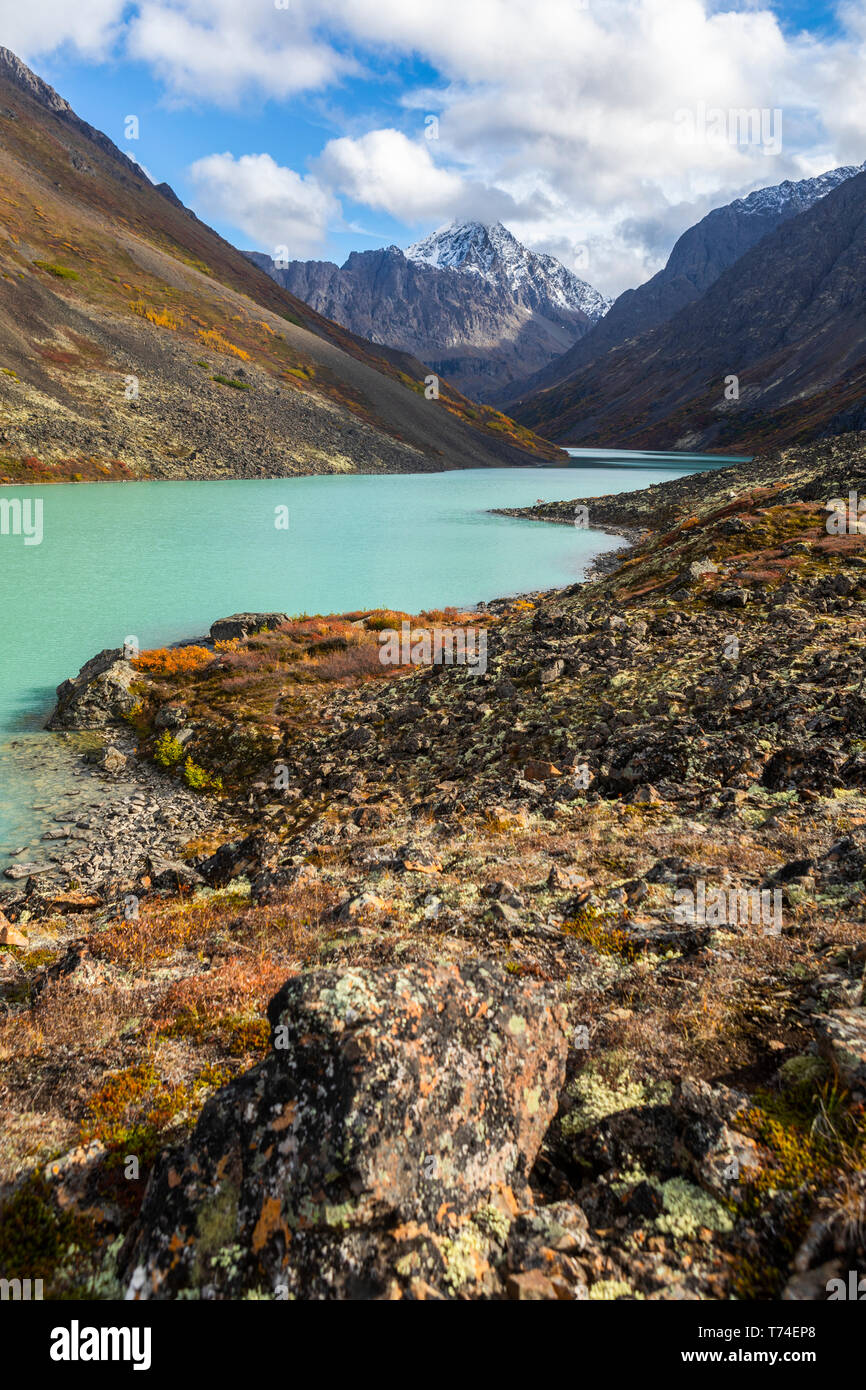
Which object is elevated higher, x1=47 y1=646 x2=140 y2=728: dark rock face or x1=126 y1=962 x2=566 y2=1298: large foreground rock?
x1=47 y1=646 x2=140 y2=728: dark rock face

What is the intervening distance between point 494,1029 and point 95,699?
927 inches

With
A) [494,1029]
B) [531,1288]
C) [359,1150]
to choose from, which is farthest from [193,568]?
[531,1288]

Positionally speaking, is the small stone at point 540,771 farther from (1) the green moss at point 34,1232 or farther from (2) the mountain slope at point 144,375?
(2) the mountain slope at point 144,375

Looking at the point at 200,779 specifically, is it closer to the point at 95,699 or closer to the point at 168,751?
the point at 168,751

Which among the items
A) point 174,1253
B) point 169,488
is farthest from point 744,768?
point 169,488

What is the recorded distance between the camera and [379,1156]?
4117mm

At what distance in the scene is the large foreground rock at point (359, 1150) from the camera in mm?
3752

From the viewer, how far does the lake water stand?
2705cm

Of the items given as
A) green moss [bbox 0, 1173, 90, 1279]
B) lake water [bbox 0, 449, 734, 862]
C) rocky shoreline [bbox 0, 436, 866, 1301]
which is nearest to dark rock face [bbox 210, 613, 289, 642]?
lake water [bbox 0, 449, 734, 862]

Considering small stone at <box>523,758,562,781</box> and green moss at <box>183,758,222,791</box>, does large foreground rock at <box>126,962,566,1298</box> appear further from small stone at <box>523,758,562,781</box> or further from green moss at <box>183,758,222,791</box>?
green moss at <box>183,758,222,791</box>

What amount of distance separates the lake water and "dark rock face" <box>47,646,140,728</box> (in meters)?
0.96

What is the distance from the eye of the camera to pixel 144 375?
131m

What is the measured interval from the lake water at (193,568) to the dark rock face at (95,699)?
96 cm
